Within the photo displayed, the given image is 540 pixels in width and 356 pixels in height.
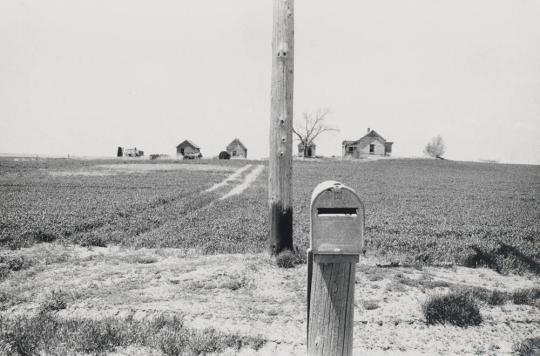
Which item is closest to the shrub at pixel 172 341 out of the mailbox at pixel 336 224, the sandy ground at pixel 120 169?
the mailbox at pixel 336 224

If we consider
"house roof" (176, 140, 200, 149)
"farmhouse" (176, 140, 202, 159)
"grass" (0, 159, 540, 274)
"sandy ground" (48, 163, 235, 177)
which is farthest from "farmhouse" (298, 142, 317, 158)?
"grass" (0, 159, 540, 274)

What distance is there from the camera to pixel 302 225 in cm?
1014

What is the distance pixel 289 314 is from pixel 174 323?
4.35 ft

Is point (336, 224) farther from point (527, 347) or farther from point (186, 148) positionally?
point (186, 148)

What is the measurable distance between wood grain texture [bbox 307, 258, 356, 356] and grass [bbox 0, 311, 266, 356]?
1.43m

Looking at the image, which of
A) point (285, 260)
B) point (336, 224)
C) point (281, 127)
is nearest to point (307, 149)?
point (281, 127)

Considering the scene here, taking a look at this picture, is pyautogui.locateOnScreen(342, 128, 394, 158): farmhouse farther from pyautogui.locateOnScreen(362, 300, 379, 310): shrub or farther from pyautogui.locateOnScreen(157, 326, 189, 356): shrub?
pyautogui.locateOnScreen(157, 326, 189, 356): shrub

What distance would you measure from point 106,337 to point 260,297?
1.91 m

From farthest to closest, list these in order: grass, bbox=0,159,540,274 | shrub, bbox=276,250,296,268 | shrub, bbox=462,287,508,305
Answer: grass, bbox=0,159,540,274
shrub, bbox=276,250,296,268
shrub, bbox=462,287,508,305

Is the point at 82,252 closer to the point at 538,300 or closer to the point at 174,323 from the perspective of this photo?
the point at 174,323

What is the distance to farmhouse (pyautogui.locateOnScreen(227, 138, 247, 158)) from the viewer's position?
102438 mm

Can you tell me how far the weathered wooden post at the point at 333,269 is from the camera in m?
2.48

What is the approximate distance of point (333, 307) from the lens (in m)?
2.48

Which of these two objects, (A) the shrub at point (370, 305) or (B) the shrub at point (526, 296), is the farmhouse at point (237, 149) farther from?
(A) the shrub at point (370, 305)
